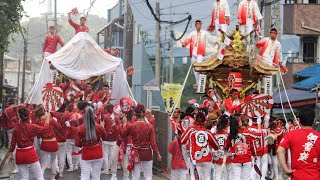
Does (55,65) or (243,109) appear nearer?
(243,109)

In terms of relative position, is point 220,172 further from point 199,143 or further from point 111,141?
point 111,141

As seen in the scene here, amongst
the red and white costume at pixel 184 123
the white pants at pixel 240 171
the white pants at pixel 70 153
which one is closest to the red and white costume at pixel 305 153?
the white pants at pixel 240 171

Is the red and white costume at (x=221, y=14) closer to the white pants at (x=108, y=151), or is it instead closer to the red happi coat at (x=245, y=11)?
the red happi coat at (x=245, y=11)

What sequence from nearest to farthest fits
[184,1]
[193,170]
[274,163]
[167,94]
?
[193,170] → [274,163] → [167,94] → [184,1]

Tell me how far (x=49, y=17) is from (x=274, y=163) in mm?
61671

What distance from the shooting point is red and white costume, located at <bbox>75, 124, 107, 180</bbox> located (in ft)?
47.3

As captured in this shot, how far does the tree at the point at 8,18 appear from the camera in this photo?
22.9 metres

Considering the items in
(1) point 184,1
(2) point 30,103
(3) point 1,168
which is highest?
(1) point 184,1

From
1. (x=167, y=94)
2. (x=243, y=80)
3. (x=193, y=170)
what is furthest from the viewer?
(x=167, y=94)

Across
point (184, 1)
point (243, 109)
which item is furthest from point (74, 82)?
point (184, 1)

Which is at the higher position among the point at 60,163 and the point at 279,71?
the point at 279,71

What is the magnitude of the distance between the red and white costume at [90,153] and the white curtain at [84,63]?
350 inches

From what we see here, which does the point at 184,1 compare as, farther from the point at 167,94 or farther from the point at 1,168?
the point at 1,168

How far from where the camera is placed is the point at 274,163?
18906 millimetres
